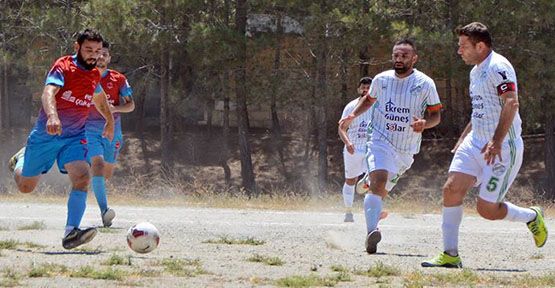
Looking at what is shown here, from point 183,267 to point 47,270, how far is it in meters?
1.01

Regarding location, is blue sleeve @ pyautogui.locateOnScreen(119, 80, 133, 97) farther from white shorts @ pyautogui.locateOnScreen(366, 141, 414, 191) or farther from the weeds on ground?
white shorts @ pyautogui.locateOnScreen(366, 141, 414, 191)

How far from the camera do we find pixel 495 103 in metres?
8.87

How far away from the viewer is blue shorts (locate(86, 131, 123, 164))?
1302 cm

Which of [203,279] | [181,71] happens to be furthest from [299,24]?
→ [203,279]

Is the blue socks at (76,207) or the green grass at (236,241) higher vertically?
the blue socks at (76,207)

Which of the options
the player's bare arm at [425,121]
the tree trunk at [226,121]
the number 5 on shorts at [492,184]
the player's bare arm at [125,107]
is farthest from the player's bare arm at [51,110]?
the tree trunk at [226,121]

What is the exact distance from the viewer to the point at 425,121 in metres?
10.8

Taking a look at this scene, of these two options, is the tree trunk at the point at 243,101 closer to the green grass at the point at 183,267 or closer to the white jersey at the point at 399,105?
the white jersey at the point at 399,105

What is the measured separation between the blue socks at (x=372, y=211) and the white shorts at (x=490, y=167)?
4.96 ft

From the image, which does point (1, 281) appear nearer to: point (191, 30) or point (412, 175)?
point (191, 30)

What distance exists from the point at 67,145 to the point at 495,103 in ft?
12.8

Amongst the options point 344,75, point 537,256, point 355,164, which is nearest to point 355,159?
point 355,164

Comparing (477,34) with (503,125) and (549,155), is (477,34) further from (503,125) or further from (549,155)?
(549,155)

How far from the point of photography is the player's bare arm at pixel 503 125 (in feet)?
28.2
